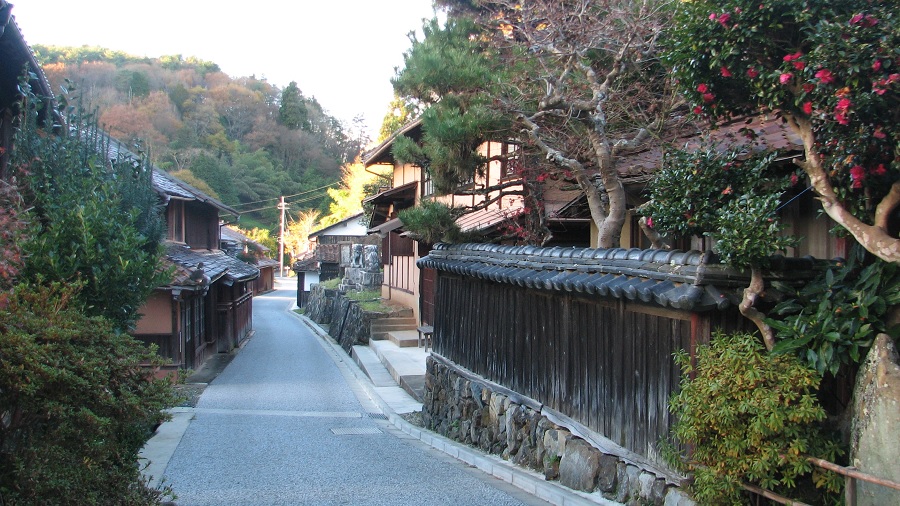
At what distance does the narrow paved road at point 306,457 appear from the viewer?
323 inches

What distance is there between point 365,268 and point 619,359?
30.2 m

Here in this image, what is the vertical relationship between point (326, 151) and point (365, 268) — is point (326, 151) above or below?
above

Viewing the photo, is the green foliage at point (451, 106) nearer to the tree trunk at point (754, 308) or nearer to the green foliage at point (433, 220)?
the green foliage at point (433, 220)

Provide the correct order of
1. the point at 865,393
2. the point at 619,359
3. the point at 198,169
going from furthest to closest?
the point at 198,169 → the point at 619,359 → the point at 865,393

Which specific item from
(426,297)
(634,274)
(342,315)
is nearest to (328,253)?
(342,315)

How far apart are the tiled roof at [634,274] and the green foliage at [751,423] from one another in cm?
39

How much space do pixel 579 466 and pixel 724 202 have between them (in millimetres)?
3175

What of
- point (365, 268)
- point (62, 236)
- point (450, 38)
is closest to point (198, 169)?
point (365, 268)

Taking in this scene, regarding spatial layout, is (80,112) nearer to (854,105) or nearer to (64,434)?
(64,434)

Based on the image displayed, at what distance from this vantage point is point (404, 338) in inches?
915

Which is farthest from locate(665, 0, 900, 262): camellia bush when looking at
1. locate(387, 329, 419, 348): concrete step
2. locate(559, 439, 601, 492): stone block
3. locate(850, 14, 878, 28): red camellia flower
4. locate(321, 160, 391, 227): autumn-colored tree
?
locate(321, 160, 391, 227): autumn-colored tree

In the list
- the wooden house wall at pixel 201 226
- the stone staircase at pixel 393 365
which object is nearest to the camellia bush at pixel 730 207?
the stone staircase at pixel 393 365

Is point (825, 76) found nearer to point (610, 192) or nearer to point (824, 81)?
point (824, 81)

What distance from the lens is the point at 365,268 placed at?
3656 centimetres
